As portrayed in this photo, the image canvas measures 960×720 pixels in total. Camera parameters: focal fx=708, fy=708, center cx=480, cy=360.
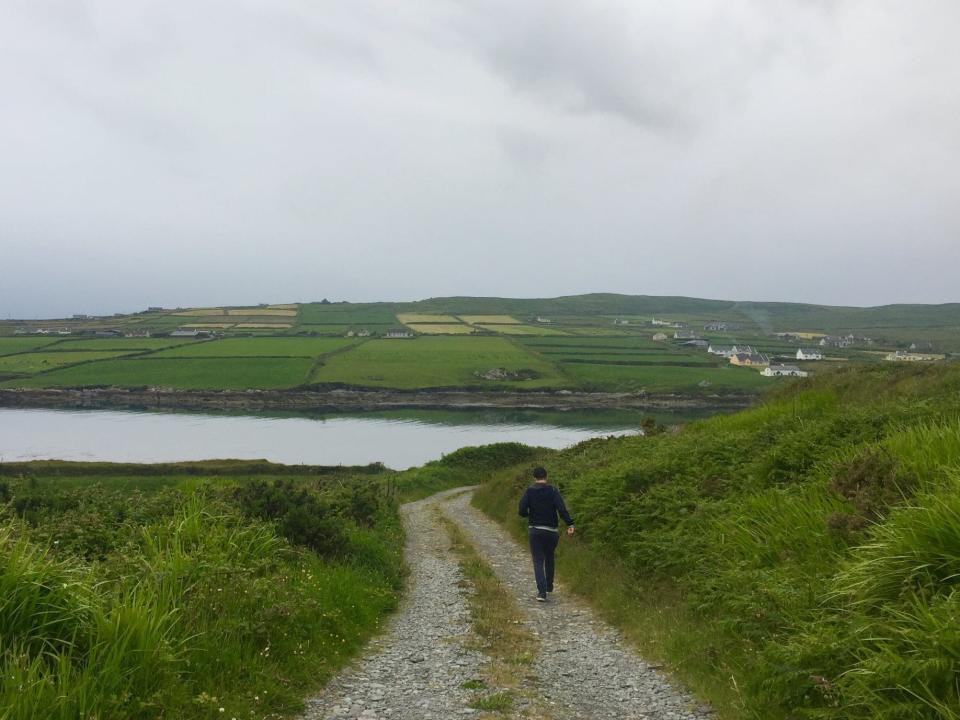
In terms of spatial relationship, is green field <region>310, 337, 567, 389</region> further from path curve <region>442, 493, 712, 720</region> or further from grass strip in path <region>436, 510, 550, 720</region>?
path curve <region>442, 493, 712, 720</region>

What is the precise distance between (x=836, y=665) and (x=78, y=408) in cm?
11523

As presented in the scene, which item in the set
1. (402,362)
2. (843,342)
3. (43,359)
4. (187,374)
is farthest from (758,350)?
(43,359)

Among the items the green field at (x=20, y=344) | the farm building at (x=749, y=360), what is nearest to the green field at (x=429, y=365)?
the farm building at (x=749, y=360)

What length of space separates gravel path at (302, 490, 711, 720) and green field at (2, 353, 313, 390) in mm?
105707

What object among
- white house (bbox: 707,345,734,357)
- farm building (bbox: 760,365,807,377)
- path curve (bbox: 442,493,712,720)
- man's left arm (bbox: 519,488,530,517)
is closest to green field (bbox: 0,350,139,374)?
farm building (bbox: 760,365,807,377)

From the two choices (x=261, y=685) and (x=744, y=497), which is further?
(x=744, y=497)

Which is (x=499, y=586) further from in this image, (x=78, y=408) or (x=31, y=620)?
(x=78, y=408)

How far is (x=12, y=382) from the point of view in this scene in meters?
114

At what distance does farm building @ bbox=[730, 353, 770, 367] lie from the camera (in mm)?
129375

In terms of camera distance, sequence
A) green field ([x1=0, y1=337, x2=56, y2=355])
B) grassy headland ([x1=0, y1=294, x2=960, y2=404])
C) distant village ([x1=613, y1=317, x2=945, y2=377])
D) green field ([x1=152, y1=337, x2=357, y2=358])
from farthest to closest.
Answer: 1. green field ([x1=0, y1=337, x2=56, y2=355])
2. green field ([x1=152, y1=337, x2=357, y2=358])
3. grassy headland ([x1=0, y1=294, x2=960, y2=404])
4. distant village ([x1=613, y1=317, x2=945, y2=377])

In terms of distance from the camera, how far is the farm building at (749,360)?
12938cm

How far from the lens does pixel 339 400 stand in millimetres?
110688

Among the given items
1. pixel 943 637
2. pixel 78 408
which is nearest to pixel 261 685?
pixel 943 637

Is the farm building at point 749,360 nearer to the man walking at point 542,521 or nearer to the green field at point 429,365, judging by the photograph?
the green field at point 429,365
